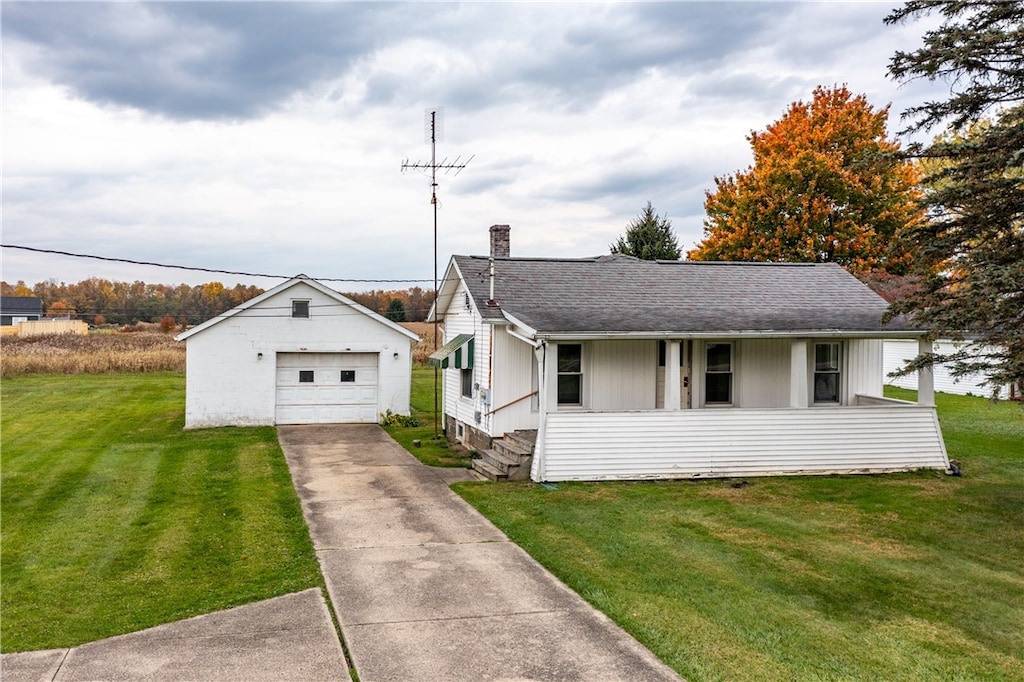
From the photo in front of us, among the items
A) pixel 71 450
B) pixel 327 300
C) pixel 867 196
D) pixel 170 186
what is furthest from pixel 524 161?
pixel 867 196

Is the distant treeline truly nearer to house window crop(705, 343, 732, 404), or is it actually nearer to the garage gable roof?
the garage gable roof

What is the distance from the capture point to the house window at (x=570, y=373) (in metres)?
15.2

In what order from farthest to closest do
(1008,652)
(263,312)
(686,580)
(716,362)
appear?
(263,312)
(716,362)
(686,580)
(1008,652)

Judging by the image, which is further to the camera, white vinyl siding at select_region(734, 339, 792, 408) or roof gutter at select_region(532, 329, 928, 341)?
white vinyl siding at select_region(734, 339, 792, 408)

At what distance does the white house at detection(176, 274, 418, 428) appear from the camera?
20.7 m

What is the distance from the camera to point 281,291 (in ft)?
68.8

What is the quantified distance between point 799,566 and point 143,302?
36.6 m

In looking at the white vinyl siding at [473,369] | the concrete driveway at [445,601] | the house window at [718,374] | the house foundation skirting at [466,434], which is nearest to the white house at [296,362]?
the white vinyl siding at [473,369]

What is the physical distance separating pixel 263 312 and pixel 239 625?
49.8 feet

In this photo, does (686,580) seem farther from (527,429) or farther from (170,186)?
(170,186)

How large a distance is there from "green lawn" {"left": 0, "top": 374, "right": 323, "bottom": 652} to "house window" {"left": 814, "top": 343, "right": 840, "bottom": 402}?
11.2 metres

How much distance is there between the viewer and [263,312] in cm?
2100

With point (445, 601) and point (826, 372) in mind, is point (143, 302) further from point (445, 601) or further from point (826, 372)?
point (445, 601)

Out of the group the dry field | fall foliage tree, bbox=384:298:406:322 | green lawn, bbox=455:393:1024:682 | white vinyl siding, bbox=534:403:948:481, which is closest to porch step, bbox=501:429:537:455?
white vinyl siding, bbox=534:403:948:481
